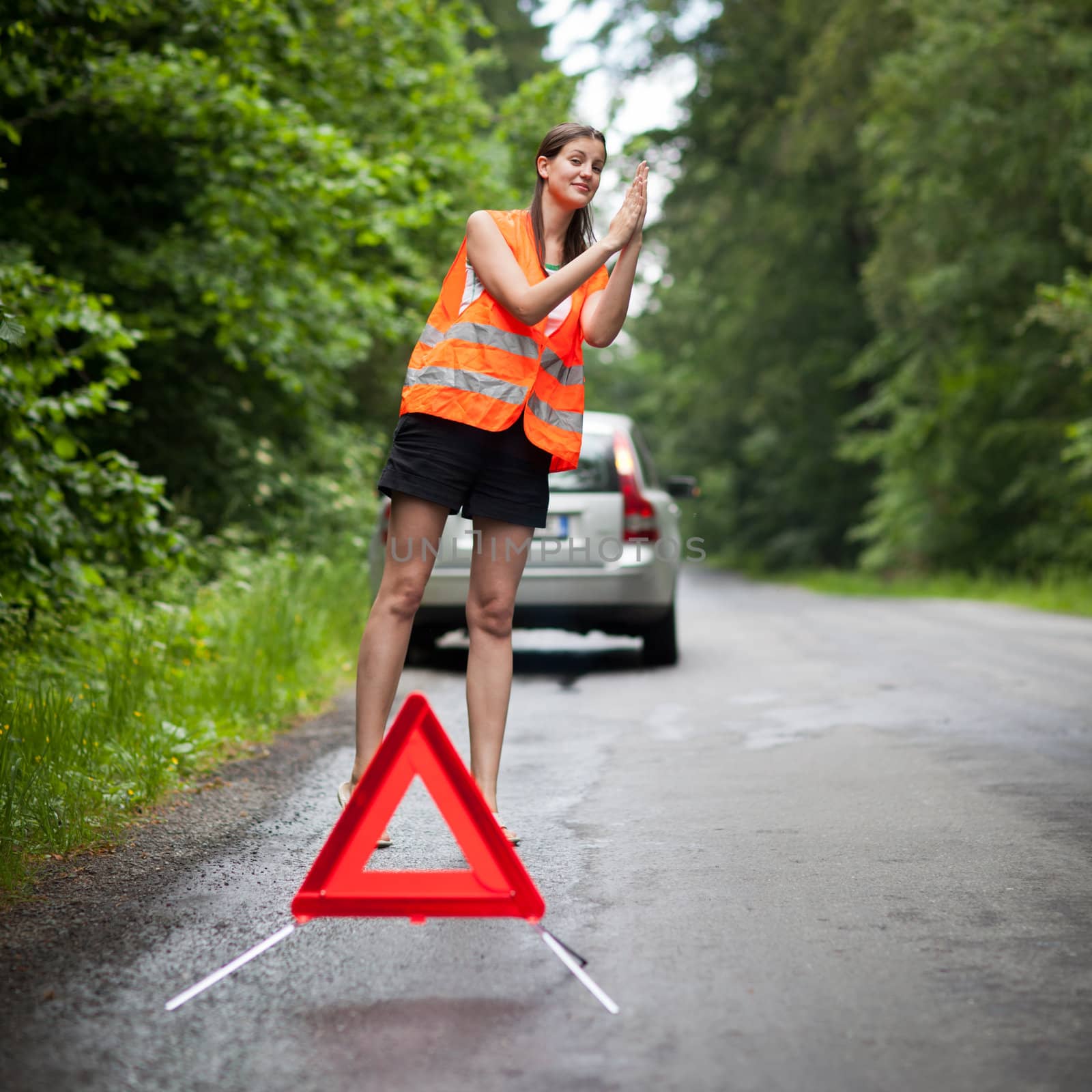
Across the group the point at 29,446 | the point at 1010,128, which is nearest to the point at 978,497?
the point at 1010,128

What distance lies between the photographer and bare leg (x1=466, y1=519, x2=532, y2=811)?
4.14 m

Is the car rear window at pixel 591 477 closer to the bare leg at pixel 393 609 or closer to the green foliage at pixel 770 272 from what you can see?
the bare leg at pixel 393 609

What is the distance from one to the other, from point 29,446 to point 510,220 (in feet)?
12.5

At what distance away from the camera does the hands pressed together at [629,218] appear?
372 centimetres

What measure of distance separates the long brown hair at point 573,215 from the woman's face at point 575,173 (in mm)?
22

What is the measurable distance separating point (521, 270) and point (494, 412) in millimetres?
386

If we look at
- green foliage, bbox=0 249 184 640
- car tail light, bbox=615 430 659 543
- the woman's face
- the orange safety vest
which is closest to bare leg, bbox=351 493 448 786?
the orange safety vest

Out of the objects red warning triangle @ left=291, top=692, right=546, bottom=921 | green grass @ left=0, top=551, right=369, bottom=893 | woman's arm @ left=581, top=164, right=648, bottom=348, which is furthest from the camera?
green grass @ left=0, top=551, right=369, bottom=893

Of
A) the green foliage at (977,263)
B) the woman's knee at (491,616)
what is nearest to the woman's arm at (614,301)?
the woman's knee at (491,616)

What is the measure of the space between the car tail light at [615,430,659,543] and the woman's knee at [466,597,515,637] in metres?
5.58

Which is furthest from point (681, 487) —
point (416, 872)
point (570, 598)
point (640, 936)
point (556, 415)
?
point (416, 872)

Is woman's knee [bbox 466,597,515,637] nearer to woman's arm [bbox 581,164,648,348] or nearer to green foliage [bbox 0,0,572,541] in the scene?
woman's arm [bbox 581,164,648,348]

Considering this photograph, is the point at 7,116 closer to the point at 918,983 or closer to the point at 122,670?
the point at 122,670

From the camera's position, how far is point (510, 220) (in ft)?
13.3
